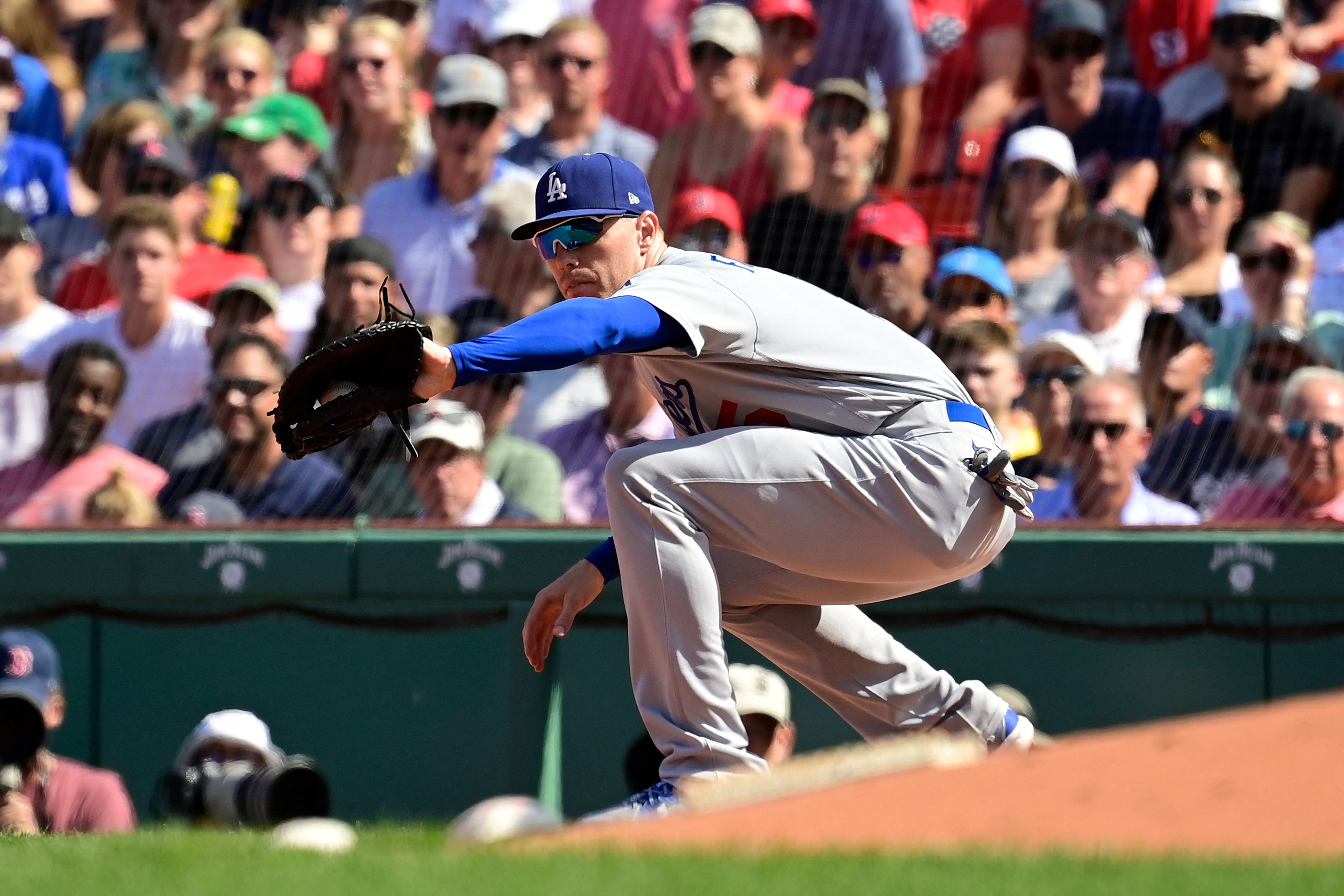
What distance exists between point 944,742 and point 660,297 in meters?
1.03

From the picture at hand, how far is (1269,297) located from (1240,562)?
101 cm

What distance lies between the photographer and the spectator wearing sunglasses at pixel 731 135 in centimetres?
722

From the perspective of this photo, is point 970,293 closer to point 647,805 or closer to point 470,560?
point 470,560

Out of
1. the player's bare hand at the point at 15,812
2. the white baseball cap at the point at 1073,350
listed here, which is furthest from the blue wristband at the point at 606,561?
the white baseball cap at the point at 1073,350

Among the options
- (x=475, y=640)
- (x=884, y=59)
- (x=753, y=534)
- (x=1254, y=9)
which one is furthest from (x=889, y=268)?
(x=753, y=534)

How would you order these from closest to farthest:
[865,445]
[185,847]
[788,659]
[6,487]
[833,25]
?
1. [185,847]
2. [865,445]
3. [788,659]
4. [6,487]
5. [833,25]

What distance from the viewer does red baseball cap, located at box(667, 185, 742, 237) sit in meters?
7.00

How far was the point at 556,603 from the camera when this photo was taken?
13.3 feet

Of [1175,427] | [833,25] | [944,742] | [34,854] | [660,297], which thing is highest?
[833,25]

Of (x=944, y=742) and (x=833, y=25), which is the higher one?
(x=833, y=25)

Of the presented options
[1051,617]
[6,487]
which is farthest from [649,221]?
[6,487]

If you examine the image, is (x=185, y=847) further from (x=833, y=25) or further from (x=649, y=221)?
(x=833, y=25)

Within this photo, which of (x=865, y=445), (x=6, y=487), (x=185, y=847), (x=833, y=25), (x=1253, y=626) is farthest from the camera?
(x=833, y=25)

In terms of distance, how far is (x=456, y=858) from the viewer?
3.18 metres
